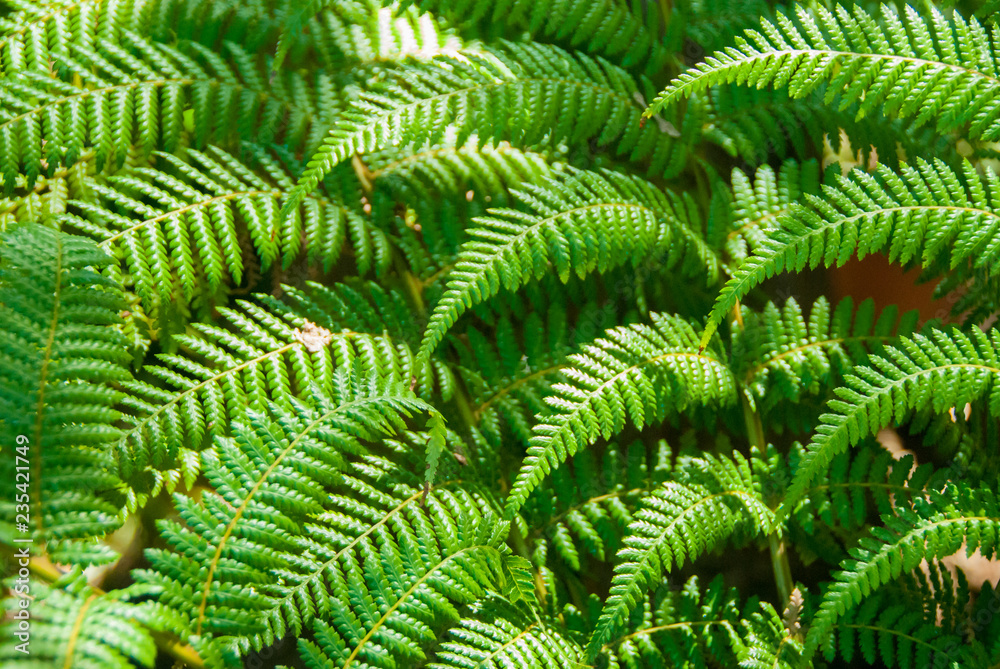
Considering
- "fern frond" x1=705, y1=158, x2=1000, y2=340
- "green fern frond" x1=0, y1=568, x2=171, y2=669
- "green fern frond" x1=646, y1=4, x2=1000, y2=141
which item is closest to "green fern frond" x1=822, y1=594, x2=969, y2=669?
"fern frond" x1=705, y1=158, x2=1000, y2=340

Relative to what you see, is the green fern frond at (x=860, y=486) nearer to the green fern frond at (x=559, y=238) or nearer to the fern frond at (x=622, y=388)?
the fern frond at (x=622, y=388)

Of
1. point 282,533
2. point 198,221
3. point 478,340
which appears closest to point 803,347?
point 478,340

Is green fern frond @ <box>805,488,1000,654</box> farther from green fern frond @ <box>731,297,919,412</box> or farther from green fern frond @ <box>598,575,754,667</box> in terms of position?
green fern frond @ <box>731,297,919,412</box>

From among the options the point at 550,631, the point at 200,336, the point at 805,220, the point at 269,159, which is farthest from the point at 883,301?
the point at 200,336

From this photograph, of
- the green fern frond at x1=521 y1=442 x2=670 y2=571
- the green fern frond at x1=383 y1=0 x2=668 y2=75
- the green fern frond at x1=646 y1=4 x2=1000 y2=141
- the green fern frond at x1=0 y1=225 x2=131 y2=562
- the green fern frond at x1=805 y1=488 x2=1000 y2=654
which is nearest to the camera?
the green fern frond at x1=0 y1=225 x2=131 y2=562

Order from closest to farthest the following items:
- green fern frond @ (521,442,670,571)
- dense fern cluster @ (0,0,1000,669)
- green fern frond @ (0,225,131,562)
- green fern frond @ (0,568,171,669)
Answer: green fern frond @ (0,568,171,669) → green fern frond @ (0,225,131,562) → dense fern cluster @ (0,0,1000,669) → green fern frond @ (521,442,670,571)

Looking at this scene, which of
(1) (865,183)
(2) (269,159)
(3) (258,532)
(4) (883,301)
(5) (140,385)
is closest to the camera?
(3) (258,532)

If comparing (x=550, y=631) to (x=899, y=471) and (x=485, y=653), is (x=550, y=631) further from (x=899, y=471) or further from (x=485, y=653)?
(x=899, y=471)

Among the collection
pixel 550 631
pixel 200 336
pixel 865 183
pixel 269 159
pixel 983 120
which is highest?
pixel 983 120
